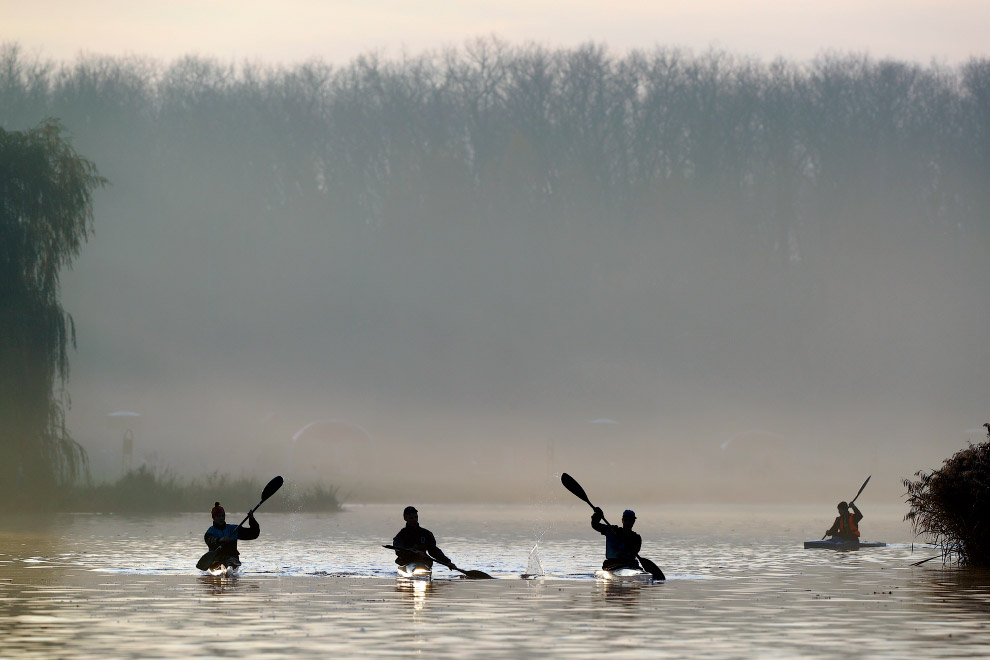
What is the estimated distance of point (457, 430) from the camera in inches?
3529

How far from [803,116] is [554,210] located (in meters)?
16.0

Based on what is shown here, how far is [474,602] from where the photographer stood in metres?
23.3

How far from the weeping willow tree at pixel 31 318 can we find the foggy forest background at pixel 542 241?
4400 centimetres

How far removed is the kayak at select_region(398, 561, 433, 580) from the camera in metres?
28.4

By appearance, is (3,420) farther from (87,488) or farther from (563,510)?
(563,510)

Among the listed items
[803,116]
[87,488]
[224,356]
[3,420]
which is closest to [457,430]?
[224,356]

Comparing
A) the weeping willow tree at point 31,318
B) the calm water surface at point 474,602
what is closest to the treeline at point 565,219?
the weeping willow tree at point 31,318

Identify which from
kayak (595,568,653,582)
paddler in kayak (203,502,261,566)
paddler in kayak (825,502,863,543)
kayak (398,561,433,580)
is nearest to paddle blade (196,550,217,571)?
paddler in kayak (203,502,261,566)

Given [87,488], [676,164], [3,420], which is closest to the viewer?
[3,420]

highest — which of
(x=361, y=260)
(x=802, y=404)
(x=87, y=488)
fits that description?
(x=361, y=260)

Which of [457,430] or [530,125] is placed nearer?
[457,430]

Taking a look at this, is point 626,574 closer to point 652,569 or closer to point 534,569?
point 652,569

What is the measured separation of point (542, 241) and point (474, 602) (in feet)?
253

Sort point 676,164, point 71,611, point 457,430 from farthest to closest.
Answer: point 676,164
point 457,430
point 71,611
